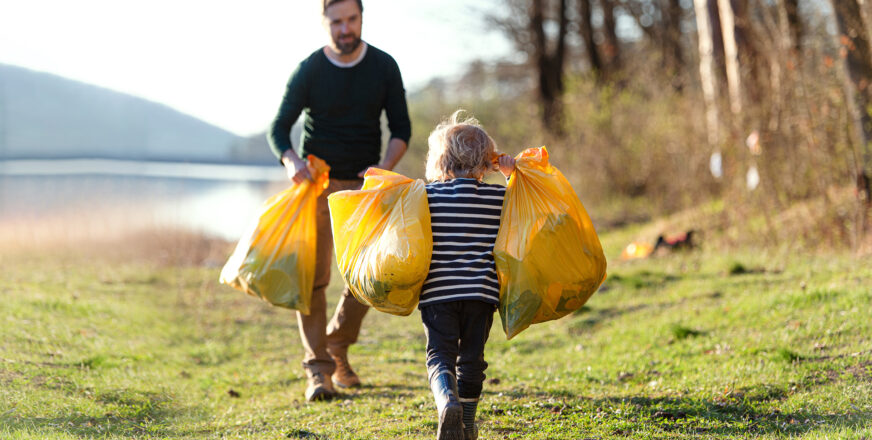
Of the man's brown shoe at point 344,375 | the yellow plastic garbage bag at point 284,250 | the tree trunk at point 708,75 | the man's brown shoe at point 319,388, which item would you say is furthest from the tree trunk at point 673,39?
the man's brown shoe at point 319,388

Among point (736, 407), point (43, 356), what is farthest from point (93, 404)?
point (736, 407)

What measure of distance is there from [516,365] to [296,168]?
218 cm

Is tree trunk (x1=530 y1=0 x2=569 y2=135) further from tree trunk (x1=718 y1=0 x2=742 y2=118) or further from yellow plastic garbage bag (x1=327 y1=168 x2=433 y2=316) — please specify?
yellow plastic garbage bag (x1=327 y1=168 x2=433 y2=316)

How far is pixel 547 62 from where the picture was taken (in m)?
19.5

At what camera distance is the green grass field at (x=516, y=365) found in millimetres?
3924

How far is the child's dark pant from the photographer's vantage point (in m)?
3.44

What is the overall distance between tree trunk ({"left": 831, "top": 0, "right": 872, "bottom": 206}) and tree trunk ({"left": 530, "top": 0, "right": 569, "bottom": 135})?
10.6 m

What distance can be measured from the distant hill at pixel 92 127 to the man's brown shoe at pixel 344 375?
236 inches

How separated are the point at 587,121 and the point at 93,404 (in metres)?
12.4

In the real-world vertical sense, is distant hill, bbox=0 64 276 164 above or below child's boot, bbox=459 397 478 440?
above

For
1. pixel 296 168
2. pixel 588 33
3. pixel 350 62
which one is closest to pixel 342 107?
pixel 350 62

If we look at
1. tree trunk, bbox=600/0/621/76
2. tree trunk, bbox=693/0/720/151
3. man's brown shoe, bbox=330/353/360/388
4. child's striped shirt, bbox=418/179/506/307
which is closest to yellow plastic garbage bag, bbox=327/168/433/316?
child's striped shirt, bbox=418/179/506/307

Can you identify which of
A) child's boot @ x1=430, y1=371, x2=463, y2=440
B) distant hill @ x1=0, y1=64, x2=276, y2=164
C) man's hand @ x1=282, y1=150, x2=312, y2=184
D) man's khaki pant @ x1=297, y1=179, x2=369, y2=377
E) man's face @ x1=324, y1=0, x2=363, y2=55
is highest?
distant hill @ x1=0, y1=64, x2=276, y2=164

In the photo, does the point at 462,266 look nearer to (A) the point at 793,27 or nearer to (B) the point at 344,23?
(B) the point at 344,23
